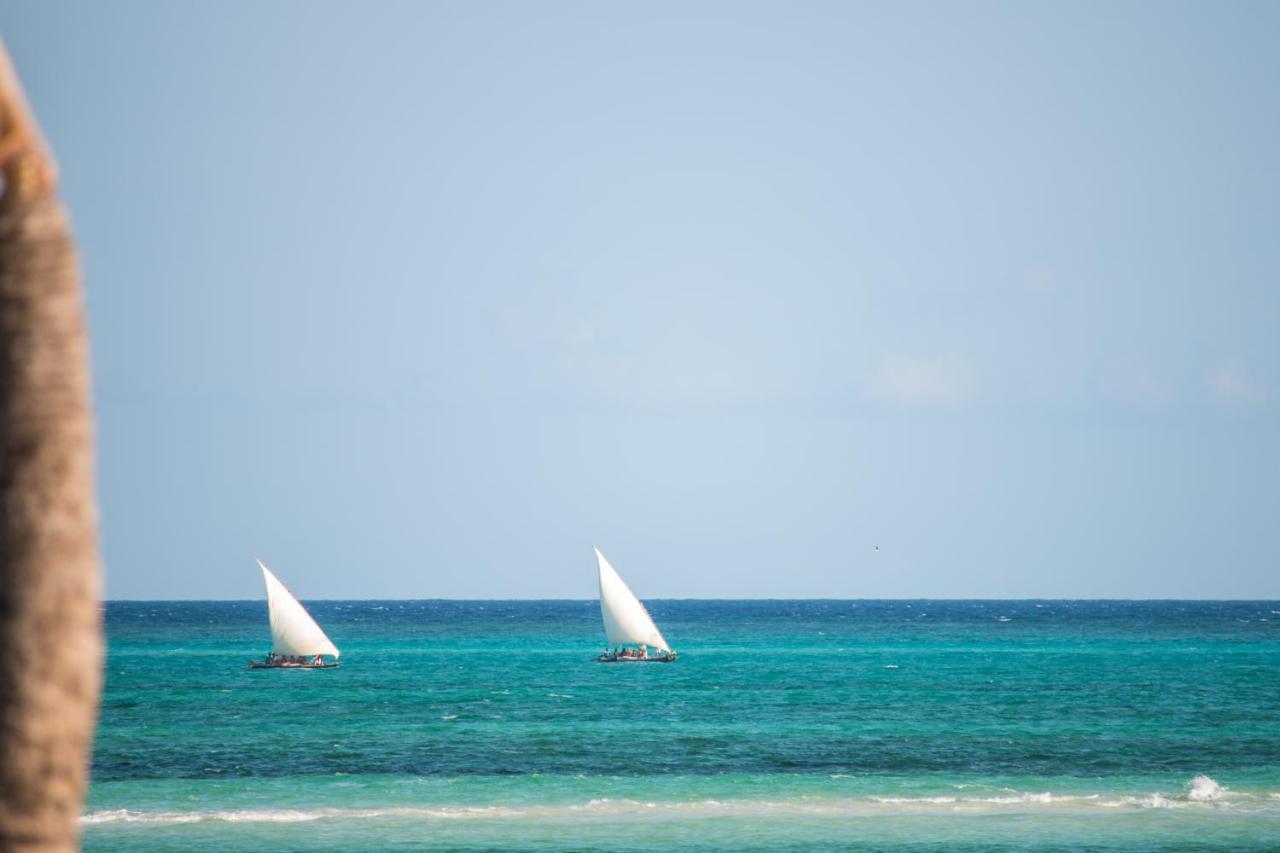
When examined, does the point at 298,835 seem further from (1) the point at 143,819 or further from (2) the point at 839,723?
(2) the point at 839,723

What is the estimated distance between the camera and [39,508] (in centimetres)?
559

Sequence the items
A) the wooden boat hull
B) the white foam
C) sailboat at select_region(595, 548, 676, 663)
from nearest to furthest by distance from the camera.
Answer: the white foam, sailboat at select_region(595, 548, 676, 663), the wooden boat hull

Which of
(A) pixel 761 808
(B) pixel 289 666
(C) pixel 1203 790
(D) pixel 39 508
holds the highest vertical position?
(D) pixel 39 508

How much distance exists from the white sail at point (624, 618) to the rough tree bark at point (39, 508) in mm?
75545

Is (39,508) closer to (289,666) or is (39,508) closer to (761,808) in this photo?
(761,808)

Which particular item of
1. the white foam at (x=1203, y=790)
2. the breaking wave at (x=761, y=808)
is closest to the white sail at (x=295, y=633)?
the breaking wave at (x=761, y=808)

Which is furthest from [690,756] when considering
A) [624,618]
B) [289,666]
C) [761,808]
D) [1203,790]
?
[289,666]

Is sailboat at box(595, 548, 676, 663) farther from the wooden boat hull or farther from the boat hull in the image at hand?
the boat hull

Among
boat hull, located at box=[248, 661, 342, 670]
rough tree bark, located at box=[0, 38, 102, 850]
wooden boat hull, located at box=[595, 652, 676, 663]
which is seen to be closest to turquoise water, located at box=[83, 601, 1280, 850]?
wooden boat hull, located at box=[595, 652, 676, 663]

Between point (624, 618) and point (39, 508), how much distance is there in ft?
262

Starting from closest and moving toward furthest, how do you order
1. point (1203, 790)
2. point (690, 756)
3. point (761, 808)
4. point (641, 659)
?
point (761, 808), point (1203, 790), point (690, 756), point (641, 659)

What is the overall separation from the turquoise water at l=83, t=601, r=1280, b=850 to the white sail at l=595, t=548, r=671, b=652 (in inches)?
78.8

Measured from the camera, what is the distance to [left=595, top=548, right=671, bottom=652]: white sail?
82.3 m

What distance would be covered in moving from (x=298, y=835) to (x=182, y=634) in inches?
4419
